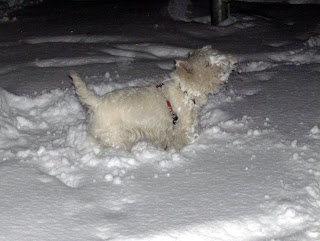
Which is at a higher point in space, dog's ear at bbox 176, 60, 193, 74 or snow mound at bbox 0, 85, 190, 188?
dog's ear at bbox 176, 60, 193, 74

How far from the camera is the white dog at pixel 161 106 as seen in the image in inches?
156

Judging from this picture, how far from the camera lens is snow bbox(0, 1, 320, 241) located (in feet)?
9.89

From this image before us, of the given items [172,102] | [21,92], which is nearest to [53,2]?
[21,92]

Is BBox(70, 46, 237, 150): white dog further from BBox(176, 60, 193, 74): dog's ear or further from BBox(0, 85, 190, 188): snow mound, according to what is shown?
BBox(0, 85, 190, 188): snow mound

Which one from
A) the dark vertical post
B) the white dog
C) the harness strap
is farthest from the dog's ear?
the dark vertical post

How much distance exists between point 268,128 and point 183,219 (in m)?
2.03

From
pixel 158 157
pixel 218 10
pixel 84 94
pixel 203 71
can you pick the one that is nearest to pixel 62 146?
pixel 84 94

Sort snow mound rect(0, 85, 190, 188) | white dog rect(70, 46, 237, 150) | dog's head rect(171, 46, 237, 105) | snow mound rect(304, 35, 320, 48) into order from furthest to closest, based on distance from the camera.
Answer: snow mound rect(304, 35, 320, 48), dog's head rect(171, 46, 237, 105), white dog rect(70, 46, 237, 150), snow mound rect(0, 85, 190, 188)

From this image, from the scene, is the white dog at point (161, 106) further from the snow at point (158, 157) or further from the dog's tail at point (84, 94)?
the snow at point (158, 157)

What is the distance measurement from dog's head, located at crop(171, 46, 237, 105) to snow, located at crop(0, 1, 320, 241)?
0.47m

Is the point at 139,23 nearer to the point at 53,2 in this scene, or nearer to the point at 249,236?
the point at 53,2

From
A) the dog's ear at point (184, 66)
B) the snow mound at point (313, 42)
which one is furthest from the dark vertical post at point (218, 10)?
the dog's ear at point (184, 66)

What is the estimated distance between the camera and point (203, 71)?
4.32 meters

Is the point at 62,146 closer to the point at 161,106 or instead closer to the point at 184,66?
the point at 161,106
